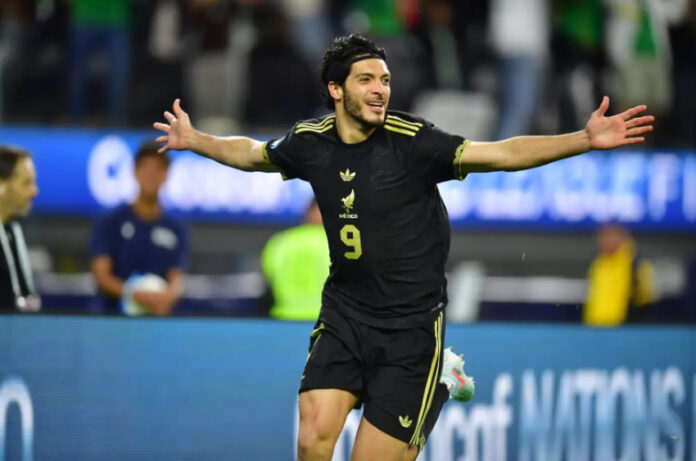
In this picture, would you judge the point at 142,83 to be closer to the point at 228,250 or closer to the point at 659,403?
the point at 228,250

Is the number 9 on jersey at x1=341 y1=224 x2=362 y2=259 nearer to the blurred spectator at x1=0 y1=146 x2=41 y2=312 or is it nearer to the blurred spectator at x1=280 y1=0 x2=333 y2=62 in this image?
the blurred spectator at x1=0 y1=146 x2=41 y2=312

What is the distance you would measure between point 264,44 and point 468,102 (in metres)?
2.04

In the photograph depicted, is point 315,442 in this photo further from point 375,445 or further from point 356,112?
point 356,112

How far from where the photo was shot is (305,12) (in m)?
13.4

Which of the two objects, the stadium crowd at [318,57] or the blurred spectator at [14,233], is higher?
the stadium crowd at [318,57]

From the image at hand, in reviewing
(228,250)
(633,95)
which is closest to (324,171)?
(228,250)

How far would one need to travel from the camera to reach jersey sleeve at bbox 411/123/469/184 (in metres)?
6.37

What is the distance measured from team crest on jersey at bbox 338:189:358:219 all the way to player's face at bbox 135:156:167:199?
3199 mm

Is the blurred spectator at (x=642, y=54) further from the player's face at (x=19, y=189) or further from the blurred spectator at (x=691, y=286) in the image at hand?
the player's face at (x=19, y=189)

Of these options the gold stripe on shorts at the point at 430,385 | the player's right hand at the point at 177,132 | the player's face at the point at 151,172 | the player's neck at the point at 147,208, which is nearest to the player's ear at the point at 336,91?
the player's right hand at the point at 177,132

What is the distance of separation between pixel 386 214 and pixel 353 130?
17.5 inches

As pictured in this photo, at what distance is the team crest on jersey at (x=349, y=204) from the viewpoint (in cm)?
649

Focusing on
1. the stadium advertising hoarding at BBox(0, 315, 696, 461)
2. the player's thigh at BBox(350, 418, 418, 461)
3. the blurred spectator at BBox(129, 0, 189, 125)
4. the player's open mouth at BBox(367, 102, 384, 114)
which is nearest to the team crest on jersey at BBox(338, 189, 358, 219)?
the player's open mouth at BBox(367, 102, 384, 114)

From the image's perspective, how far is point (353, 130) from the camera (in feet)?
21.6
